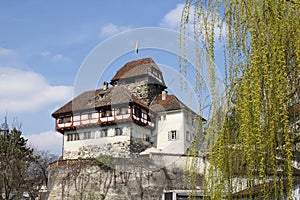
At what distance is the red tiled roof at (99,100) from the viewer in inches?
808

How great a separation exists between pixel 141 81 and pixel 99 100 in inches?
87.9

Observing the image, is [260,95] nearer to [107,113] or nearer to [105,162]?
[105,162]

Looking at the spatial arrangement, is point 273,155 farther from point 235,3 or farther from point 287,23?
point 235,3

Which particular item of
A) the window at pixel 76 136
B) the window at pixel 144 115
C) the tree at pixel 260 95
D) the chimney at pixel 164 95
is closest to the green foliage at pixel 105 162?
the window at pixel 144 115

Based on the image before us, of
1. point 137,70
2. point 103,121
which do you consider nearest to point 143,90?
point 137,70

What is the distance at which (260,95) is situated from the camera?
7.73 feet

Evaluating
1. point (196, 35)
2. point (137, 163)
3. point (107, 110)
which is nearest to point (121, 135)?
point (107, 110)

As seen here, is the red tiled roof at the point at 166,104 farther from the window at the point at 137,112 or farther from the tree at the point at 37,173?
the tree at the point at 37,173

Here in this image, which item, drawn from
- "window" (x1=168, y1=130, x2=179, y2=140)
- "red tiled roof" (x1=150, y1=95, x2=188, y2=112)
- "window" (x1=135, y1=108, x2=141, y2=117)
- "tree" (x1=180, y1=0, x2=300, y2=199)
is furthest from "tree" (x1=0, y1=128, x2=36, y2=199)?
"tree" (x1=180, y1=0, x2=300, y2=199)

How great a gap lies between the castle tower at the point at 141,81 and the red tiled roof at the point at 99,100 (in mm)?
313

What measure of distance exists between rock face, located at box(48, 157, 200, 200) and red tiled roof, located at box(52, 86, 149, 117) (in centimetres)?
381

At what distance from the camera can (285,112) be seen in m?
2.28

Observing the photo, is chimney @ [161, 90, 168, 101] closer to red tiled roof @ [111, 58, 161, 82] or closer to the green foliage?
red tiled roof @ [111, 58, 161, 82]

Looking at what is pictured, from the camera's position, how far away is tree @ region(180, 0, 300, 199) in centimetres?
232
